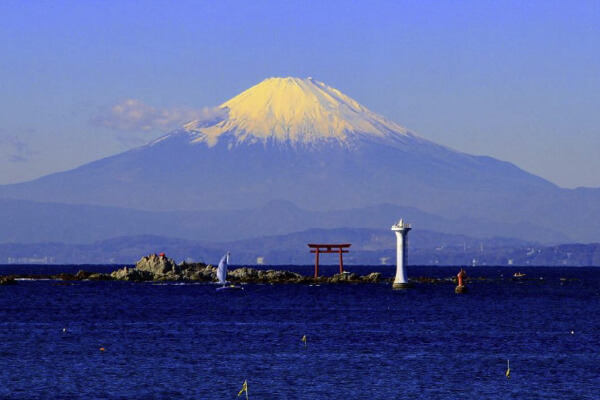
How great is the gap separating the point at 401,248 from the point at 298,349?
74.5 m

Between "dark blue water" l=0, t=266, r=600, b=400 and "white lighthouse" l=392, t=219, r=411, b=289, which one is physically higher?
"white lighthouse" l=392, t=219, r=411, b=289

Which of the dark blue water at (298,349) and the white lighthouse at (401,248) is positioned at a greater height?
the white lighthouse at (401,248)

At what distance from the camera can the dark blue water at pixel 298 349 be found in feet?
207

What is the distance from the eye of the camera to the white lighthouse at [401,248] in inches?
6063

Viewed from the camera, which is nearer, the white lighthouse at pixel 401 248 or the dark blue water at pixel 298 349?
the dark blue water at pixel 298 349

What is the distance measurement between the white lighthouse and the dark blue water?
9.23m

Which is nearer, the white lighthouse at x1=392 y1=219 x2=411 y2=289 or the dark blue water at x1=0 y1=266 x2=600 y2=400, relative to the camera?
the dark blue water at x1=0 y1=266 x2=600 y2=400

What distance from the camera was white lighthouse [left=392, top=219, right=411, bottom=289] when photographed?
15400 centimetres

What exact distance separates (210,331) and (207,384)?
33.2 metres

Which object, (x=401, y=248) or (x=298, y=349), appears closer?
(x=298, y=349)

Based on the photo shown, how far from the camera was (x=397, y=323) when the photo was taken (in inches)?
4286

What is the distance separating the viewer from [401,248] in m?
156

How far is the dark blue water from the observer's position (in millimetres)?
63219

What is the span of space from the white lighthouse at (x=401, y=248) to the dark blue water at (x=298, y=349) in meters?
9.23
